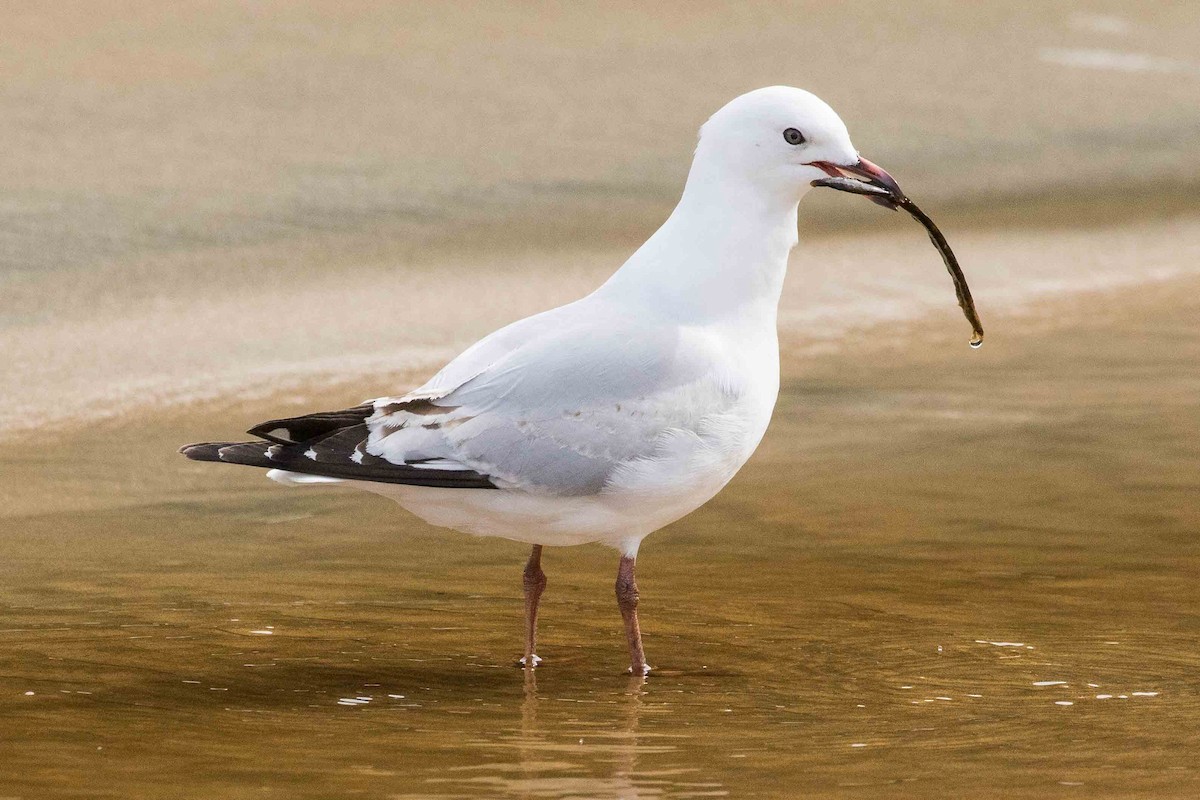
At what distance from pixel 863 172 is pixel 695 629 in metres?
1.22

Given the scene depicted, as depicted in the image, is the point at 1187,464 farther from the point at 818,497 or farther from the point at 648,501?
the point at 648,501

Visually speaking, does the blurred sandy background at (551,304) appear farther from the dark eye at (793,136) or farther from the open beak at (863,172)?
the dark eye at (793,136)

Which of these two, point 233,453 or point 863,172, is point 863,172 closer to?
point 863,172

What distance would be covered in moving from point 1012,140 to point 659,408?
651 centimetres

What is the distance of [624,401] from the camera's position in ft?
14.9

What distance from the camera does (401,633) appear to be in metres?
4.88

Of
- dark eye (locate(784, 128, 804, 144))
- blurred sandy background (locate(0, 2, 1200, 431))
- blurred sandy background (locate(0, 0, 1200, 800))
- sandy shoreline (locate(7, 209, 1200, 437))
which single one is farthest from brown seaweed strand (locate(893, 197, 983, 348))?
blurred sandy background (locate(0, 2, 1200, 431))

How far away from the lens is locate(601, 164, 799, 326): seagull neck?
474 centimetres

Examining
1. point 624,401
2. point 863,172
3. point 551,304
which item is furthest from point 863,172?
point 551,304

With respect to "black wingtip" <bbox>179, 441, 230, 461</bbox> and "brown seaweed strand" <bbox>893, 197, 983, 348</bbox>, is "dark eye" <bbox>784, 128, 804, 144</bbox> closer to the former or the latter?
"brown seaweed strand" <bbox>893, 197, 983, 348</bbox>

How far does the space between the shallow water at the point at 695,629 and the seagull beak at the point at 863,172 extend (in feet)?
3.61

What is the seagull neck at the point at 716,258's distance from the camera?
15.5ft

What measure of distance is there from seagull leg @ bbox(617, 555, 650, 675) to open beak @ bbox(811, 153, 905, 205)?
1.04 m

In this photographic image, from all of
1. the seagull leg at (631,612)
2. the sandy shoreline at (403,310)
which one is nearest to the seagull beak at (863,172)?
the seagull leg at (631,612)
